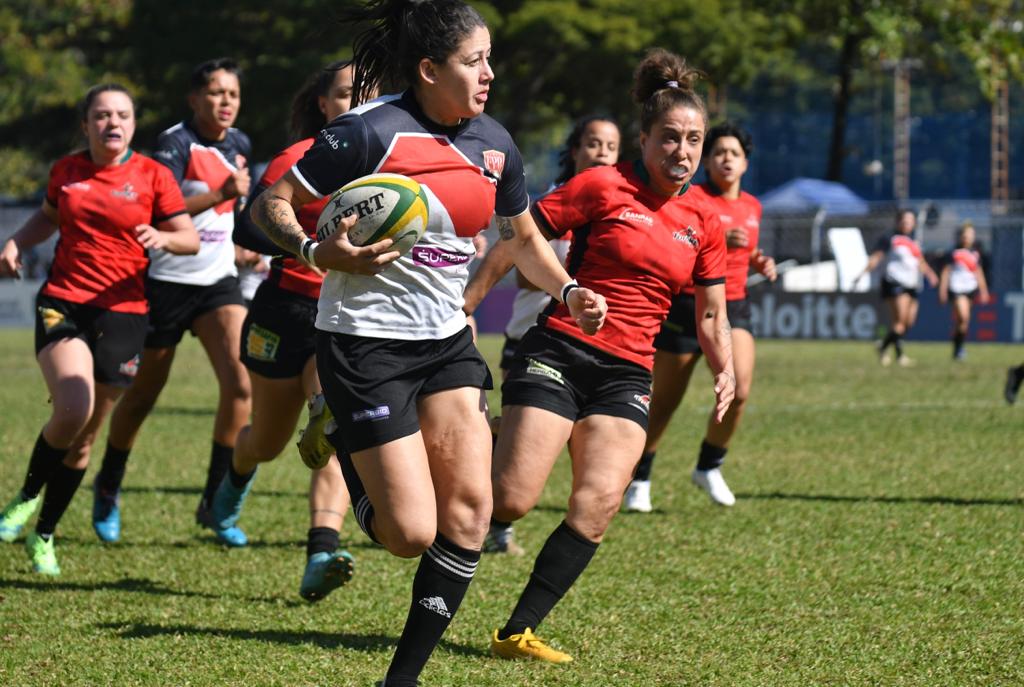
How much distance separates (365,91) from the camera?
506cm

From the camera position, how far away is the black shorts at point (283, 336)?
6754 mm

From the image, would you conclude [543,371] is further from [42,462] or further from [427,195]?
[42,462]

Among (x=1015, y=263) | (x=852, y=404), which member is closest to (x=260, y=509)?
(x=852, y=404)

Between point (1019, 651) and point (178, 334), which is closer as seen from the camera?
point (1019, 651)

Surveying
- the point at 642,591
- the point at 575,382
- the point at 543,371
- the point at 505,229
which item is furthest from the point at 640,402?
the point at 642,591

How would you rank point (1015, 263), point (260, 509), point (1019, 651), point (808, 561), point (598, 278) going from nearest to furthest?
point (1019, 651), point (598, 278), point (808, 561), point (260, 509), point (1015, 263)

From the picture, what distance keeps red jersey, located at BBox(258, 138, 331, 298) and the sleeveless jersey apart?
1.87m

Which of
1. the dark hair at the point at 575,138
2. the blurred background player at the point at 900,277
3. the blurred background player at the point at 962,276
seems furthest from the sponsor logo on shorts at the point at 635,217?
the blurred background player at the point at 962,276

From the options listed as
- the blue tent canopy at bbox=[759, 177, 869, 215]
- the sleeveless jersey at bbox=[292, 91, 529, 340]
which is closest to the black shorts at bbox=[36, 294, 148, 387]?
the sleeveless jersey at bbox=[292, 91, 529, 340]

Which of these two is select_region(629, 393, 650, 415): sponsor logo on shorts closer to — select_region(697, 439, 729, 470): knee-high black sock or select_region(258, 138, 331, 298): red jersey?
select_region(258, 138, 331, 298): red jersey

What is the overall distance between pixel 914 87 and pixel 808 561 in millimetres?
81279

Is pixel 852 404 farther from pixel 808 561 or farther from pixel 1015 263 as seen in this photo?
pixel 1015 263

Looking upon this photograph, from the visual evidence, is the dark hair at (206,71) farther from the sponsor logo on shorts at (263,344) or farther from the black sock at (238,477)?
the black sock at (238,477)

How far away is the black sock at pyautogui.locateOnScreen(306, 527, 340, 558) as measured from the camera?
639 cm
